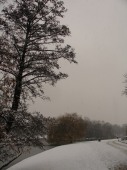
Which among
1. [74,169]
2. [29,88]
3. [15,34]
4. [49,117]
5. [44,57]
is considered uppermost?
[15,34]

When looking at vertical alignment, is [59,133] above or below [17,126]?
above

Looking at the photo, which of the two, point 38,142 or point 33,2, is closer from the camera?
point 38,142

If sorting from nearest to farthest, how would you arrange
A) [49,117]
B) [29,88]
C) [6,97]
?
[6,97]
[49,117]
[29,88]

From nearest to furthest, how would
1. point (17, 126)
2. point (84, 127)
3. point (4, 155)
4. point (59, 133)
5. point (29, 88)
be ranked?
point (4, 155) < point (17, 126) < point (29, 88) < point (59, 133) < point (84, 127)

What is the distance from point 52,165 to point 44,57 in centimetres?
575

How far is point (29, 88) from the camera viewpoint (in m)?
14.7

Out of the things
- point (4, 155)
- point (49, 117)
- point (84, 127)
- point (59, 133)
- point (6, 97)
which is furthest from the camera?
point (84, 127)

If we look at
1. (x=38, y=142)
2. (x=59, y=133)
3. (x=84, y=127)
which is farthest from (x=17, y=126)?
(x=84, y=127)

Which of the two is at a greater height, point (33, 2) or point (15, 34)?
point (33, 2)

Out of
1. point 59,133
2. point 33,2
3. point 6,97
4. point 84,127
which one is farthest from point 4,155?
point 84,127

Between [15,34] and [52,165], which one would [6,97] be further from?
[52,165]

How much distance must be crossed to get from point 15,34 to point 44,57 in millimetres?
1899

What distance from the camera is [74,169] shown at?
607 inches

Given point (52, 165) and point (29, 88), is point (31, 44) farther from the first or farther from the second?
point (52, 165)
